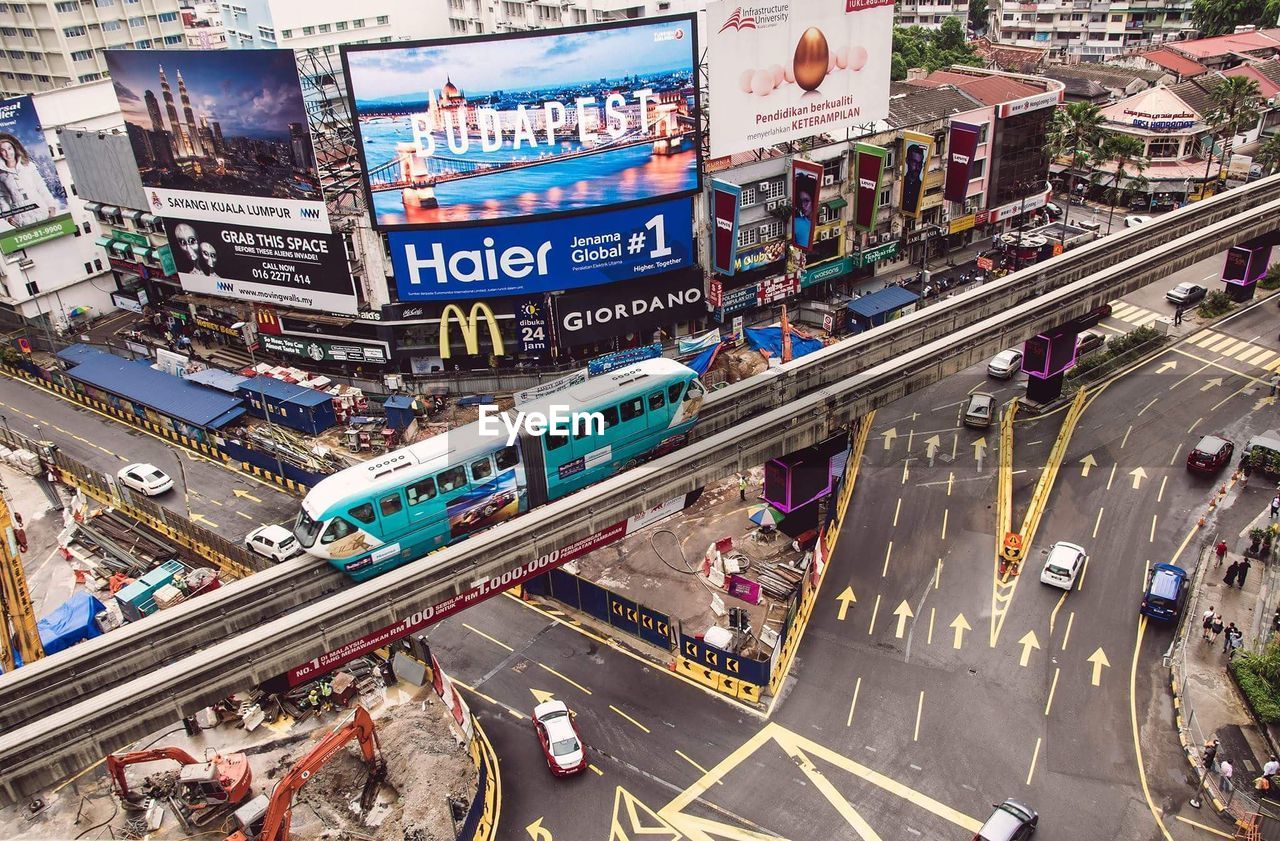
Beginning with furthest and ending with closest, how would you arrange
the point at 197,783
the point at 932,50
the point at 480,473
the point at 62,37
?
the point at 932,50, the point at 62,37, the point at 480,473, the point at 197,783

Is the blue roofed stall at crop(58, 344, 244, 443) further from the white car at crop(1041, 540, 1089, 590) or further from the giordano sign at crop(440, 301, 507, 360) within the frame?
the white car at crop(1041, 540, 1089, 590)

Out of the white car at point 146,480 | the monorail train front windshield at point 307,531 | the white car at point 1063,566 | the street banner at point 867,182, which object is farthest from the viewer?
the street banner at point 867,182

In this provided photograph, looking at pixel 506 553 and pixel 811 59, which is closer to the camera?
pixel 506 553

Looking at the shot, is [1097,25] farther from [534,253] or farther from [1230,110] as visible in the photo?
[534,253]

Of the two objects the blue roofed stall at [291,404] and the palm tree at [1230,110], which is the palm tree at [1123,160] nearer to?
the palm tree at [1230,110]

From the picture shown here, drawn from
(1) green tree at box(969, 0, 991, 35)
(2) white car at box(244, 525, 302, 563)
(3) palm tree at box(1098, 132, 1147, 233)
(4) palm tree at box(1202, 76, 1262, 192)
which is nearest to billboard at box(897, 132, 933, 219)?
(3) palm tree at box(1098, 132, 1147, 233)

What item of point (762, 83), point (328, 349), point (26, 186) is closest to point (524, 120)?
point (762, 83)

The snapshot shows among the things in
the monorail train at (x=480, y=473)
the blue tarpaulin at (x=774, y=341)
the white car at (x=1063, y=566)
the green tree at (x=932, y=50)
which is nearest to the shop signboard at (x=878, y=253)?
the blue tarpaulin at (x=774, y=341)
